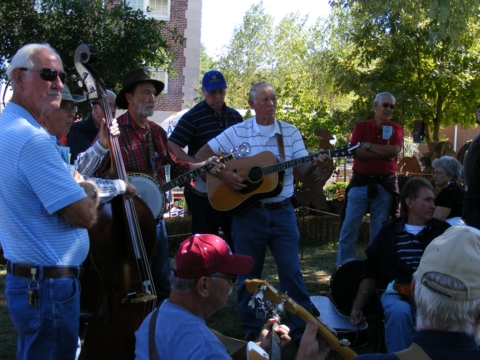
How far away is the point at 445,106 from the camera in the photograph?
42.9 feet

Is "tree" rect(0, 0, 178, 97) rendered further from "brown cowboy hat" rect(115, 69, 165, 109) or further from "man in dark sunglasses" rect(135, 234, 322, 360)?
"man in dark sunglasses" rect(135, 234, 322, 360)

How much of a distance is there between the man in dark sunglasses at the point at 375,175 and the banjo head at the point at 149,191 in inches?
104

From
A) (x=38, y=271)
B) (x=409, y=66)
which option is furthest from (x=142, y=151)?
(x=409, y=66)

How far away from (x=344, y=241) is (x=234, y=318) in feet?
5.70

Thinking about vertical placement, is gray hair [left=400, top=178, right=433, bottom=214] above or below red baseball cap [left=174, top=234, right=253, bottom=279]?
above

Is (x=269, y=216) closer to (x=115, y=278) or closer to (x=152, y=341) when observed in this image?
(x=115, y=278)

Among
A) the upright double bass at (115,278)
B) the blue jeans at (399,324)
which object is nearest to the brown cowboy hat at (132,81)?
the upright double bass at (115,278)

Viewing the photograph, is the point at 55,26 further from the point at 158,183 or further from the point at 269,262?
the point at 158,183

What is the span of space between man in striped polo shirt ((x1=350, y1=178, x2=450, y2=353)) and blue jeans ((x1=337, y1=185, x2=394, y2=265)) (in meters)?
1.71

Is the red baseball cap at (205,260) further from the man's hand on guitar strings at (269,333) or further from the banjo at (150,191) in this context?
the banjo at (150,191)

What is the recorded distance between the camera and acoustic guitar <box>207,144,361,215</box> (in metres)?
4.62

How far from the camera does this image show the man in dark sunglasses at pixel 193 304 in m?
2.10

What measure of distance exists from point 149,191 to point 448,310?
2731mm

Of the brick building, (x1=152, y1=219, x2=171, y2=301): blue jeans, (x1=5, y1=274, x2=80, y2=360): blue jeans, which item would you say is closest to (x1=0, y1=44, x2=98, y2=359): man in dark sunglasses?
(x1=5, y1=274, x2=80, y2=360): blue jeans
